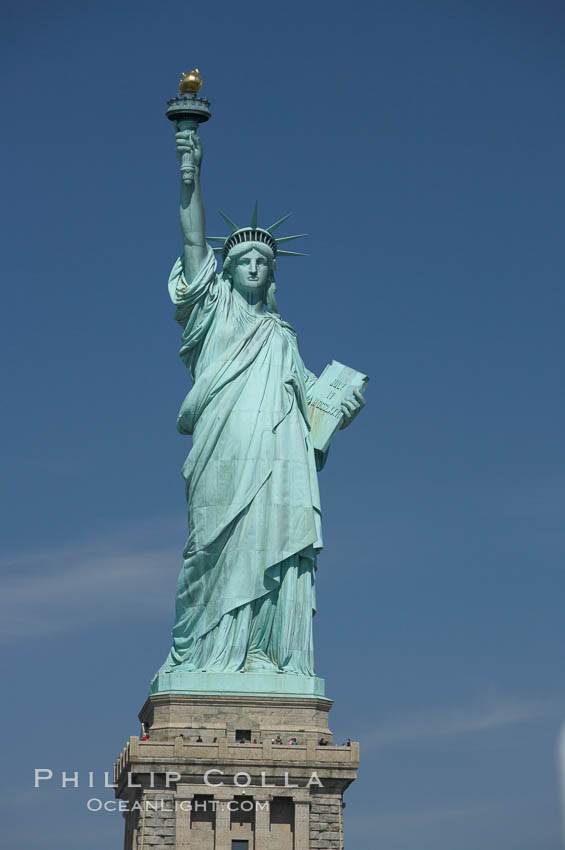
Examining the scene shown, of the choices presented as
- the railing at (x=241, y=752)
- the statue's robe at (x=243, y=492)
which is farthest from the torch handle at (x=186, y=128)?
the railing at (x=241, y=752)

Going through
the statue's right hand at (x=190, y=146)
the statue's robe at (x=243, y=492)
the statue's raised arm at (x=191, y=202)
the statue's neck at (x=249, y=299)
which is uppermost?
the statue's right hand at (x=190, y=146)

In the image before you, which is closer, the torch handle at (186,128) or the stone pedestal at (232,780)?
the stone pedestal at (232,780)

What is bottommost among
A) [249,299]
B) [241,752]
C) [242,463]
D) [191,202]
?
[241,752]

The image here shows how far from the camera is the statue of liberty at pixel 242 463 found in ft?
147

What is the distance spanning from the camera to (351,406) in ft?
156

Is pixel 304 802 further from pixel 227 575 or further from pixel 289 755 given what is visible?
pixel 227 575

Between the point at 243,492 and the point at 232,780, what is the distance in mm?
6275

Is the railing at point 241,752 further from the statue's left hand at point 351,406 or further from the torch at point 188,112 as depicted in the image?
the torch at point 188,112

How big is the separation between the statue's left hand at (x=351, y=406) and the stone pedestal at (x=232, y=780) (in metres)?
7.34

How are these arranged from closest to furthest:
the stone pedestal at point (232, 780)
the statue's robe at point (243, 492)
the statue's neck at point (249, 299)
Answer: the stone pedestal at point (232, 780) → the statue's robe at point (243, 492) → the statue's neck at point (249, 299)

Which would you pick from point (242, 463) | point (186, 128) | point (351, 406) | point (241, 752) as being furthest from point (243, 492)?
point (186, 128)

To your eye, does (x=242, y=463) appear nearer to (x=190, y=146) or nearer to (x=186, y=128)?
(x=190, y=146)

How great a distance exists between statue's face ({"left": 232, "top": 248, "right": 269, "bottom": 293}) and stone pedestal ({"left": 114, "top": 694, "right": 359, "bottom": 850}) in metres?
9.44

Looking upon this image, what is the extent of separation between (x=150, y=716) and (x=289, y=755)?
3370 millimetres
